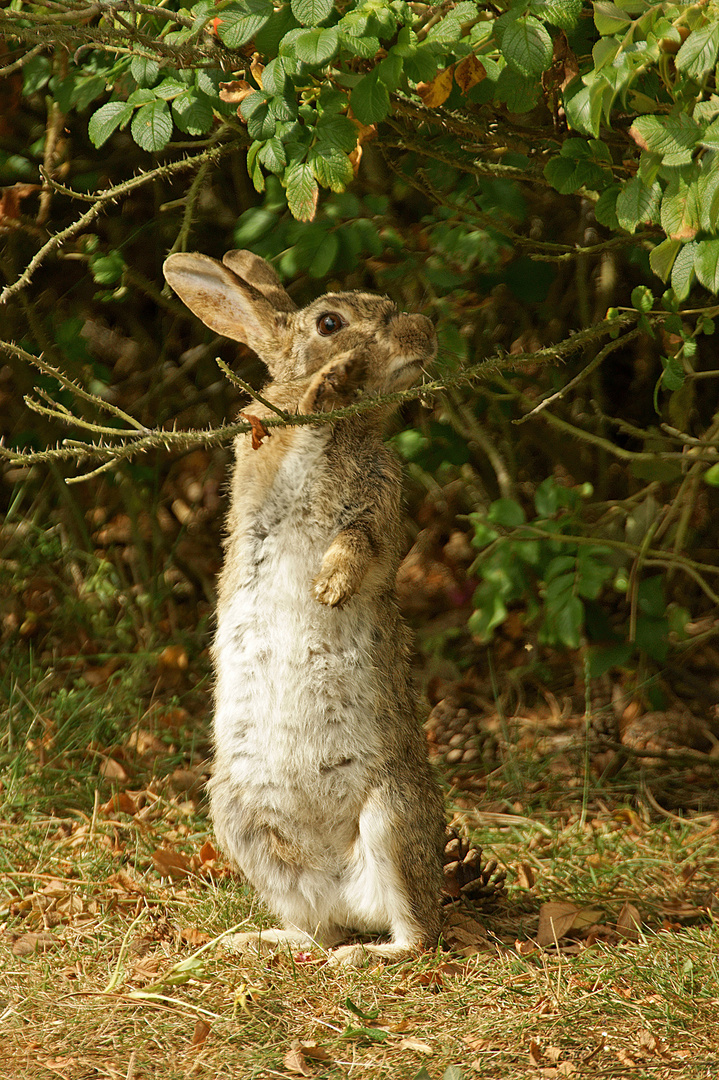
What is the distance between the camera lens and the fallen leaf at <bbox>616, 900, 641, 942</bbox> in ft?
10.5

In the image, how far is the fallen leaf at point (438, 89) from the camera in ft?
9.32

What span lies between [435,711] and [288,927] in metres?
2.01

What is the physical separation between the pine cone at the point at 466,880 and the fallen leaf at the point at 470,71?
215 cm

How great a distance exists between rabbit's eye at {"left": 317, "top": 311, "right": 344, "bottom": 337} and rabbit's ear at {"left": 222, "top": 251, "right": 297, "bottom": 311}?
0.22m

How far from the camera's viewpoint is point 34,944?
315cm

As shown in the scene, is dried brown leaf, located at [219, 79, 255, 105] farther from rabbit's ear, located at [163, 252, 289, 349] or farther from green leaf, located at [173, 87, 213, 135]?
rabbit's ear, located at [163, 252, 289, 349]

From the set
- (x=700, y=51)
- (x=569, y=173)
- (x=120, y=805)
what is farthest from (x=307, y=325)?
(x=120, y=805)

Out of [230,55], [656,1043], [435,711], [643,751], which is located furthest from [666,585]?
[230,55]

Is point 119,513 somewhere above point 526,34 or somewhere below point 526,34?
below

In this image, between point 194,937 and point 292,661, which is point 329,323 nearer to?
point 292,661

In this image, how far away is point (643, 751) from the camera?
15.0ft

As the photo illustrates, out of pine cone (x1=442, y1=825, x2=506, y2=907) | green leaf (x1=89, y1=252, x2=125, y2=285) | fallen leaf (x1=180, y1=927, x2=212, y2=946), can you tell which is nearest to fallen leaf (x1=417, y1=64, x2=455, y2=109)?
green leaf (x1=89, y1=252, x2=125, y2=285)

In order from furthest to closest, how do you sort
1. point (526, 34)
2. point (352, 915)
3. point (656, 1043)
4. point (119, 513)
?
point (119, 513) → point (352, 915) → point (656, 1043) → point (526, 34)

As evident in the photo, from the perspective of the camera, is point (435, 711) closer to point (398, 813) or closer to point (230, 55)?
point (398, 813)
